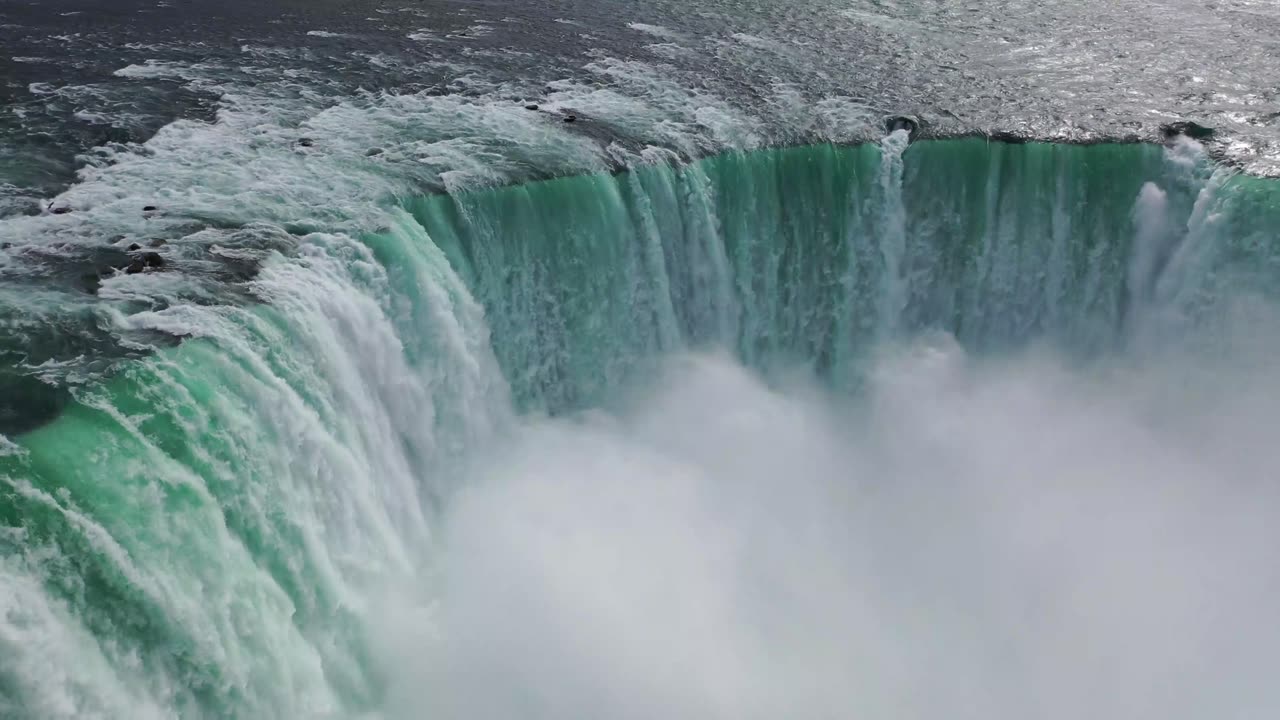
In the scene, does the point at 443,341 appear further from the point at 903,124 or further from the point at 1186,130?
the point at 1186,130

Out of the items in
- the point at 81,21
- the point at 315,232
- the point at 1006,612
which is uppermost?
the point at 81,21

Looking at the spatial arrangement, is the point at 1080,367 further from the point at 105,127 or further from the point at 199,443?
the point at 105,127

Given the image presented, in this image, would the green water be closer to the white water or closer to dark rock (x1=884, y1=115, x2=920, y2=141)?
dark rock (x1=884, y1=115, x2=920, y2=141)

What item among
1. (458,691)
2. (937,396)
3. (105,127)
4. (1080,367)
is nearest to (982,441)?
(937,396)

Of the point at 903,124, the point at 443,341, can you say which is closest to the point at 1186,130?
the point at 903,124

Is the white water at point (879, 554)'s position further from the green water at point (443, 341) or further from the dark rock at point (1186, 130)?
the dark rock at point (1186, 130)

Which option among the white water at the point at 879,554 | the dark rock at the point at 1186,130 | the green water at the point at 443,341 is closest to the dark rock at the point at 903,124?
the green water at the point at 443,341
